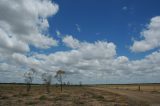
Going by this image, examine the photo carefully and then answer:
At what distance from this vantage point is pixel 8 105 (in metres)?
29.2

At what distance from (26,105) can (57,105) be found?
150 inches

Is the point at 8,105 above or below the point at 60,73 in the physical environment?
below

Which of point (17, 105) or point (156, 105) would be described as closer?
point (156, 105)

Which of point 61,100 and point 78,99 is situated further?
point 78,99

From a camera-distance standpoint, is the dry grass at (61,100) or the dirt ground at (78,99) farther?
the dry grass at (61,100)

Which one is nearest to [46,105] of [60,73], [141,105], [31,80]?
[141,105]

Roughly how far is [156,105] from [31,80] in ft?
187

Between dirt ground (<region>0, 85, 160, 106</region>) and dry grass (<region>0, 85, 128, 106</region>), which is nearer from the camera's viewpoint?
dirt ground (<region>0, 85, 160, 106</region>)

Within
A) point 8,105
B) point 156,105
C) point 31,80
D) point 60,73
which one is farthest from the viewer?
point 60,73

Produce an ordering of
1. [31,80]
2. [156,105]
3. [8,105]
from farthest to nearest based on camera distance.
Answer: [31,80] < [8,105] < [156,105]

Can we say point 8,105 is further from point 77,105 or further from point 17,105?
point 77,105

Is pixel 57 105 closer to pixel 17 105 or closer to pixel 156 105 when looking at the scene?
pixel 17 105

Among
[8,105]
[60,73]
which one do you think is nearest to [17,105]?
[8,105]

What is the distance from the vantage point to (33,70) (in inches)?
3145
